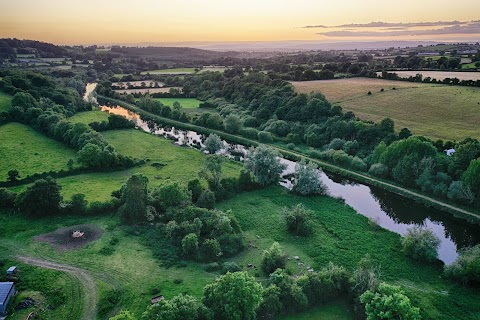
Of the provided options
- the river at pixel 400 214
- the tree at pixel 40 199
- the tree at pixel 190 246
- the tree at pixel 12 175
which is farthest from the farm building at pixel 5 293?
the river at pixel 400 214

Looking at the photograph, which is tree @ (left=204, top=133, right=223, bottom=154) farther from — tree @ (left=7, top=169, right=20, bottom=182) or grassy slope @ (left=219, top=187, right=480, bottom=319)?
tree @ (left=7, top=169, right=20, bottom=182)

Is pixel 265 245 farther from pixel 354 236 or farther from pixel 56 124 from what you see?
pixel 56 124

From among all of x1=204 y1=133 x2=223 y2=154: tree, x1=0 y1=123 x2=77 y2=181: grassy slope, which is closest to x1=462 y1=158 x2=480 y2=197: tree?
x1=204 y1=133 x2=223 y2=154: tree

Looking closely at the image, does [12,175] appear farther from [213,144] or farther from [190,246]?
[213,144]

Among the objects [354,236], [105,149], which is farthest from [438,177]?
[105,149]

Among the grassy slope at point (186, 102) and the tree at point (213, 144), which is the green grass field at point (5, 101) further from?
the tree at point (213, 144)

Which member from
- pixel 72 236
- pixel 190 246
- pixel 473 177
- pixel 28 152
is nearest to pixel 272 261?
pixel 190 246
